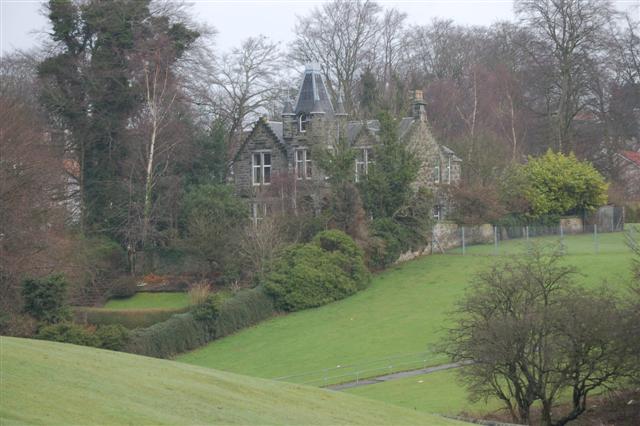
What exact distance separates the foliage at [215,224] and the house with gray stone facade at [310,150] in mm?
2561

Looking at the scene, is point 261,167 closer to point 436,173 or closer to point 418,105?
point 418,105

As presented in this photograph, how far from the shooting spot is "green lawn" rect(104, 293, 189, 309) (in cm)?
5252

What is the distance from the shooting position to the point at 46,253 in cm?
4575

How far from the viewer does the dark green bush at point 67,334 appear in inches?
1587

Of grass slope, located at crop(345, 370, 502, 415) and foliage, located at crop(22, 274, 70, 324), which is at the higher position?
foliage, located at crop(22, 274, 70, 324)

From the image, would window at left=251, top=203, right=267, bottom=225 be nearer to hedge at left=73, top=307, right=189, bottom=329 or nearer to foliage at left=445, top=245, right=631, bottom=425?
hedge at left=73, top=307, right=189, bottom=329

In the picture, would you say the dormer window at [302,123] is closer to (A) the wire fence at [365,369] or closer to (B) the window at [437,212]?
(B) the window at [437,212]

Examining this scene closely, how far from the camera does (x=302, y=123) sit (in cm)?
6141

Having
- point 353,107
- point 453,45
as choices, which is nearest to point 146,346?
point 353,107

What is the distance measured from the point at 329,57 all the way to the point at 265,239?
105ft

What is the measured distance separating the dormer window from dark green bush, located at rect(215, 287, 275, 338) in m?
14.8

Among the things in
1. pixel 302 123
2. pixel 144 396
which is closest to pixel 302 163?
pixel 302 123

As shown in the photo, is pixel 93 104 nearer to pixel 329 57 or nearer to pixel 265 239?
pixel 265 239

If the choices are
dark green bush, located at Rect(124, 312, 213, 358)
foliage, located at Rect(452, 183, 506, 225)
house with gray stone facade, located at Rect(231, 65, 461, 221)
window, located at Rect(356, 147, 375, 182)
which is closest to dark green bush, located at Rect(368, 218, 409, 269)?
house with gray stone facade, located at Rect(231, 65, 461, 221)
